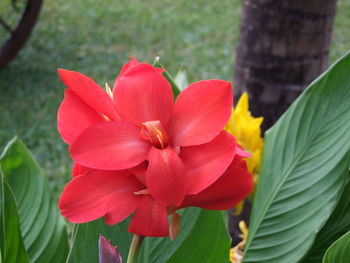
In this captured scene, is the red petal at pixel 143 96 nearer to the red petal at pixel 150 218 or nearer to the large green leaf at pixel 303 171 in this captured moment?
the red petal at pixel 150 218

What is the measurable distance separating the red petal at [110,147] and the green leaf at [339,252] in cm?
24

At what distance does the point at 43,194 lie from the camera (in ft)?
2.78

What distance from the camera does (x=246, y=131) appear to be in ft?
2.97

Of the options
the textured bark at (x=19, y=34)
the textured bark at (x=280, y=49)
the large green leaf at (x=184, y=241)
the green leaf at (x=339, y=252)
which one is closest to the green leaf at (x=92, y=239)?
the large green leaf at (x=184, y=241)

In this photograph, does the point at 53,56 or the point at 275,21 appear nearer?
the point at 275,21

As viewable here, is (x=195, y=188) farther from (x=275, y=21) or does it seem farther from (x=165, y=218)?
(x=275, y=21)

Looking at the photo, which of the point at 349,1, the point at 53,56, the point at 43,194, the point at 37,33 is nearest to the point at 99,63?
the point at 53,56

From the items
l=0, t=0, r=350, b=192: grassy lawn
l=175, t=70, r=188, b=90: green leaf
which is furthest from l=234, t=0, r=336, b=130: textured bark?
l=0, t=0, r=350, b=192: grassy lawn

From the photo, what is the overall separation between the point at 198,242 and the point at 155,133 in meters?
0.27

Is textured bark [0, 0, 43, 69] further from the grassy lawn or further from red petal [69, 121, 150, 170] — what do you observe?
red petal [69, 121, 150, 170]

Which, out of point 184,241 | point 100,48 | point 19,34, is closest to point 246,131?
point 184,241

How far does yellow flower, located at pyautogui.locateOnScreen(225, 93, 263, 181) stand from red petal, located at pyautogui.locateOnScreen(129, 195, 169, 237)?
45cm

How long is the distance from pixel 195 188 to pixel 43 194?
1.52 ft

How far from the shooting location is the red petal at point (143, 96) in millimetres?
473
